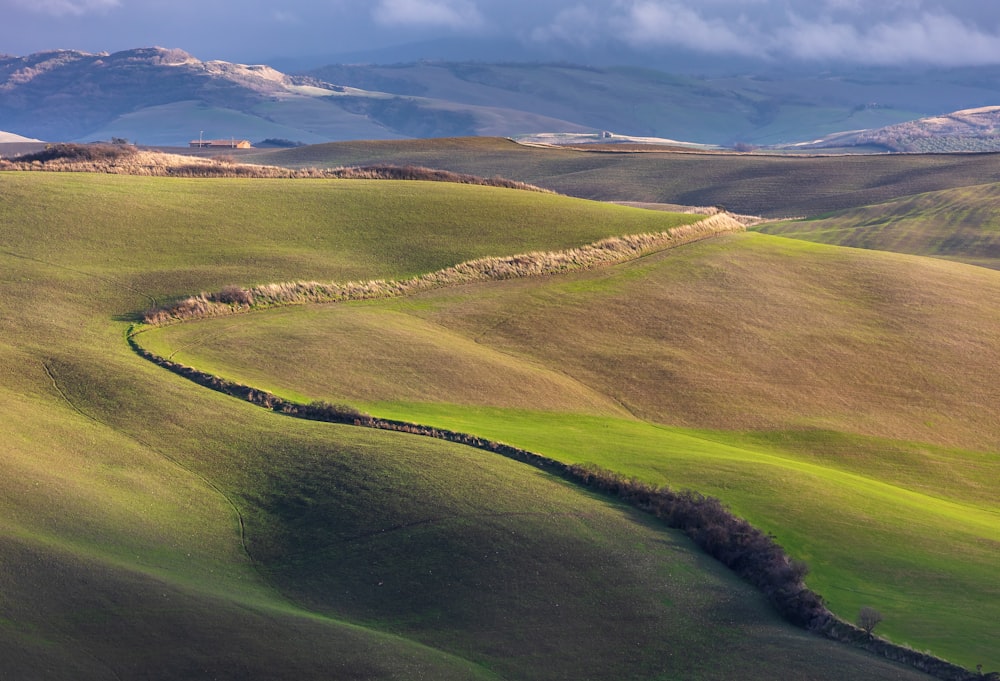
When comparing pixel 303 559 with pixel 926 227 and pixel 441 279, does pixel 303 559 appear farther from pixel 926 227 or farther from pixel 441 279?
pixel 926 227

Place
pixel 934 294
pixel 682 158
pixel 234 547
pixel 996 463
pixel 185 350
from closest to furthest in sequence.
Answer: pixel 234 547, pixel 996 463, pixel 185 350, pixel 934 294, pixel 682 158

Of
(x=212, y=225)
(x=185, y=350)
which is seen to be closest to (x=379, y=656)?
(x=185, y=350)

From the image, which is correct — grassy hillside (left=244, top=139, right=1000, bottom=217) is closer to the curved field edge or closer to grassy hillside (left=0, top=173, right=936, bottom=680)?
the curved field edge

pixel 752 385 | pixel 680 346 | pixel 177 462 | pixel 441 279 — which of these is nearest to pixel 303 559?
pixel 177 462

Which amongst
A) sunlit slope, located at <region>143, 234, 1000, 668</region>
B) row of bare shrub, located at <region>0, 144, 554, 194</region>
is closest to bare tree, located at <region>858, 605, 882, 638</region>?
sunlit slope, located at <region>143, 234, 1000, 668</region>

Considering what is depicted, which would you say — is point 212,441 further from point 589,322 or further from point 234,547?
point 589,322

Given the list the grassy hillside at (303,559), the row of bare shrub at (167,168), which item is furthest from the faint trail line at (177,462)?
the row of bare shrub at (167,168)

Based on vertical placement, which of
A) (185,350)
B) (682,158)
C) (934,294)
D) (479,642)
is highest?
(682,158)
